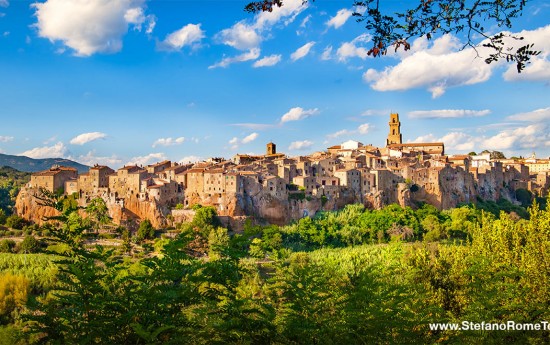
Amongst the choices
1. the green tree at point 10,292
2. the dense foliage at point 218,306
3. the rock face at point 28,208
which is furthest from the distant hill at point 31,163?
the dense foliage at point 218,306

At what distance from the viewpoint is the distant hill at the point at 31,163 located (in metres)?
106

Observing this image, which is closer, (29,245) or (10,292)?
(10,292)

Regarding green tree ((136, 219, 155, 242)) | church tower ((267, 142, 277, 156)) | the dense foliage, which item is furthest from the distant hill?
the dense foliage

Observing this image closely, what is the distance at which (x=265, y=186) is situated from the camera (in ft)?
154

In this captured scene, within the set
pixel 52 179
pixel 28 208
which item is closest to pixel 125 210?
pixel 28 208

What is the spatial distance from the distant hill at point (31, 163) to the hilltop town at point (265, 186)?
56330mm

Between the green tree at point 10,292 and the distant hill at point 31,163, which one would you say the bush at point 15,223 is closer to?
the green tree at point 10,292

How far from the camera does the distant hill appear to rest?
4166 inches

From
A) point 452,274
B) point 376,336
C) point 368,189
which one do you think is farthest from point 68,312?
point 368,189

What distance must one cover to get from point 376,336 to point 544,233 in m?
7.57

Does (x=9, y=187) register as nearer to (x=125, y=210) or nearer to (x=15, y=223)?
(x=15, y=223)

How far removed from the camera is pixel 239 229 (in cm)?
4372

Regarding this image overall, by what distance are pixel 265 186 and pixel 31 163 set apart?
82888 mm

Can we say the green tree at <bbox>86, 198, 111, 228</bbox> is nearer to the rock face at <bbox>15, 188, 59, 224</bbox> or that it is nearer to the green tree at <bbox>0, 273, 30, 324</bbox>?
the rock face at <bbox>15, 188, 59, 224</bbox>
